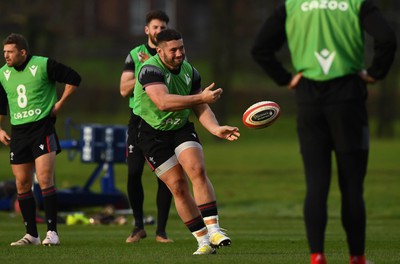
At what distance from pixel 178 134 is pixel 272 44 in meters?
2.26

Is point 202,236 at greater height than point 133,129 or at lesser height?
lesser

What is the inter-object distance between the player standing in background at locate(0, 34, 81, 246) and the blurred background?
32.0 metres

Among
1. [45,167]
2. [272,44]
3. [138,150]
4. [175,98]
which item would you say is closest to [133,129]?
[138,150]

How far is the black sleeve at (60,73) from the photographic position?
11469mm

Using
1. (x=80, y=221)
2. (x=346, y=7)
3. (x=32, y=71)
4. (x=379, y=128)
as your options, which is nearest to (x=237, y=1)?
(x=379, y=128)

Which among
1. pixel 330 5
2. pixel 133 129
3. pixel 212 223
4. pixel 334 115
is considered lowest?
pixel 212 223

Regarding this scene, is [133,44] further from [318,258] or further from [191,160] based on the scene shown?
[318,258]

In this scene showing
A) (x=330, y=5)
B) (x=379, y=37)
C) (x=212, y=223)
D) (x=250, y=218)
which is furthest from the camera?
(x=250, y=218)

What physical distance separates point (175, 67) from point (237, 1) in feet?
137

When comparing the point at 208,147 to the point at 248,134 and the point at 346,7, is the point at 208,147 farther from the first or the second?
the point at 346,7

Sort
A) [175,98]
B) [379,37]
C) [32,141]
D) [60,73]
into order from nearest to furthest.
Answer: [379,37] → [175,98] → [32,141] → [60,73]

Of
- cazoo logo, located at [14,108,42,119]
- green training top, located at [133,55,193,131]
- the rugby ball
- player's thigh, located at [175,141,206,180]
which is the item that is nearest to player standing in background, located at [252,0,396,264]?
the rugby ball

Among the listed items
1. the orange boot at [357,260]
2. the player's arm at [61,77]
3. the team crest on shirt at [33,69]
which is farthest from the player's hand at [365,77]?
the team crest on shirt at [33,69]

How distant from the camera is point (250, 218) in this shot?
19938 mm
